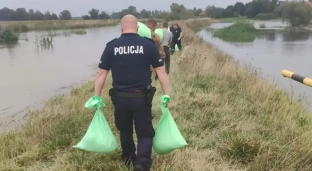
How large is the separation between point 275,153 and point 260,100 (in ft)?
10.8

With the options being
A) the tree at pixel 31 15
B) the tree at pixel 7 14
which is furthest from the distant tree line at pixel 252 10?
the tree at pixel 7 14

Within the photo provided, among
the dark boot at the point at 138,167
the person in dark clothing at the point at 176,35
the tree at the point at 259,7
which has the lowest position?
the dark boot at the point at 138,167

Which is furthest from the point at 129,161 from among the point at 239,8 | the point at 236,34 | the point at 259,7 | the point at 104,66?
the point at 239,8

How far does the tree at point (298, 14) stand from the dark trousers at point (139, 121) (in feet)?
247

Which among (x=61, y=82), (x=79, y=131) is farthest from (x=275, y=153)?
(x=61, y=82)

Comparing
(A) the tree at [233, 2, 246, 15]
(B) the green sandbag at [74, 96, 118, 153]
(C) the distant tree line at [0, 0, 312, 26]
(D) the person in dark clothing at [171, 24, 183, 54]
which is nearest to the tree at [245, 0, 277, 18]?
(C) the distant tree line at [0, 0, 312, 26]

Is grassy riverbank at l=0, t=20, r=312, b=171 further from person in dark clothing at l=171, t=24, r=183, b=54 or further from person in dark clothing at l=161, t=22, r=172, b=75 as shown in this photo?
person in dark clothing at l=171, t=24, r=183, b=54

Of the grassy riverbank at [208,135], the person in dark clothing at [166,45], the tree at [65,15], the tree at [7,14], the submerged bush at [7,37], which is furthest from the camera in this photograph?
the tree at [65,15]

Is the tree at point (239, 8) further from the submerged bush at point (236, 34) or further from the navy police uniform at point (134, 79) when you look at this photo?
the navy police uniform at point (134, 79)

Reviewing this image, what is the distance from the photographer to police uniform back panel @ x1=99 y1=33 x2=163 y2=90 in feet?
12.3

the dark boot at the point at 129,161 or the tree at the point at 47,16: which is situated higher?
the tree at the point at 47,16

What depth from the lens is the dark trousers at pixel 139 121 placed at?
3830 millimetres

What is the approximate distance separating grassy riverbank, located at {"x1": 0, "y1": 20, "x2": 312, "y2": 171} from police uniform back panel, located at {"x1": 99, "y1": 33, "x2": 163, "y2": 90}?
1022mm

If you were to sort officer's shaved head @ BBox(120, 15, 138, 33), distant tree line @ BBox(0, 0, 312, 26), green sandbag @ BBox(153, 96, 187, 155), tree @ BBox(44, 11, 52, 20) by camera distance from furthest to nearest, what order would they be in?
tree @ BBox(44, 11, 52, 20) < distant tree line @ BBox(0, 0, 312, 26) < green sandbag @ BBox(153, 96, 187, 155) < officer's shaved head @ BBox(120, 15, 138, 33)
